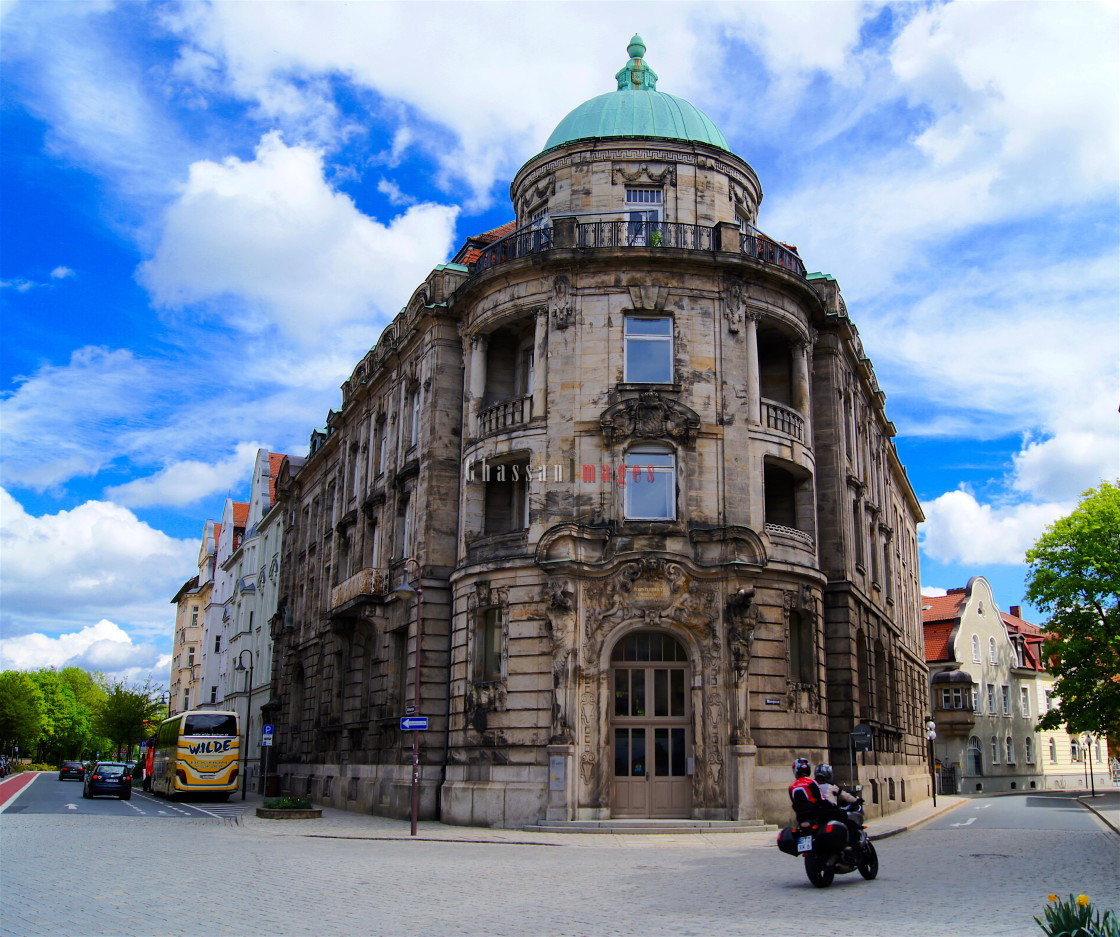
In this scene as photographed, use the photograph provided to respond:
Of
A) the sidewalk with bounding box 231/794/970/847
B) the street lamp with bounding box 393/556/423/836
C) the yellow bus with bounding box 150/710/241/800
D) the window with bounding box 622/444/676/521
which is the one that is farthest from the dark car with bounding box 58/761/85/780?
the window with bounding box 622/444/676/521

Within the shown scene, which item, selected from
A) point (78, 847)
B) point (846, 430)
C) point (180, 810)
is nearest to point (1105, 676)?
point (846, 430)

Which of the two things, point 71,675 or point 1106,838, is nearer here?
point 1106,838

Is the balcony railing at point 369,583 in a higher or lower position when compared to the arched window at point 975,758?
higher

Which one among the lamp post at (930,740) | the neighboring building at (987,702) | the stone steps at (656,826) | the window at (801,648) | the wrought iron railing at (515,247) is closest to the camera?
the stone steps at (656,826)

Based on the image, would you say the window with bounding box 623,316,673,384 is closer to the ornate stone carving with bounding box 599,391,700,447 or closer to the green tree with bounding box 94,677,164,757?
the ornate stone carving with bounding box 599,391,700,447

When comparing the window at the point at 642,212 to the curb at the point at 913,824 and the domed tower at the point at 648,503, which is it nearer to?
the domed tower at the point at 648,503

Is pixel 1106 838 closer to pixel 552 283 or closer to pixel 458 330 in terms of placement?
pixel 552 283

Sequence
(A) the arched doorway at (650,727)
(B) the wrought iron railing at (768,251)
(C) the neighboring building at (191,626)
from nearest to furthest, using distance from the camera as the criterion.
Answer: (A) the arched doorway at (650,727) < (B) the wrought iron railing at (768,251) < (C) the neighboring building at (191,626)

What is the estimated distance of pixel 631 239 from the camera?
29609 mm

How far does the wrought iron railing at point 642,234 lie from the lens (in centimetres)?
2933

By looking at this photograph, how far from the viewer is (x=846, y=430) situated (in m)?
34.3

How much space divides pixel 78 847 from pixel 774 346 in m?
21.9

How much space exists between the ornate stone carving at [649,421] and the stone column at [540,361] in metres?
1.85

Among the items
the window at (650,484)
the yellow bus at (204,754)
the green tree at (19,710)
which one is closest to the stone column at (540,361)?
the window at (650,484)
